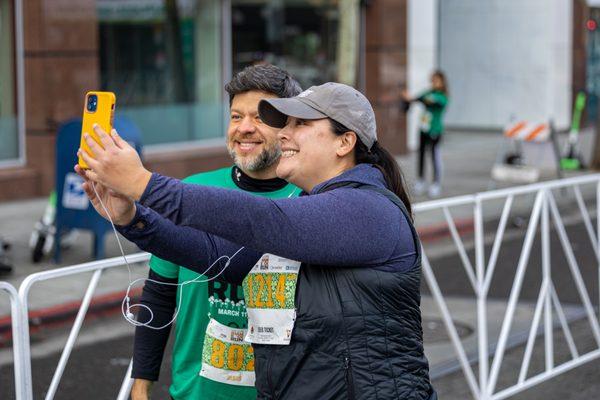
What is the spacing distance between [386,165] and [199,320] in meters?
0.88

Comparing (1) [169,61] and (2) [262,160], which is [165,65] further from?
(2) [262,160]

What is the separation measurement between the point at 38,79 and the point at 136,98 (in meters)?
2.31

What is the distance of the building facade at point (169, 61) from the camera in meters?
15.2

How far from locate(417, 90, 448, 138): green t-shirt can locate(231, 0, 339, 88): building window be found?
3.46 m

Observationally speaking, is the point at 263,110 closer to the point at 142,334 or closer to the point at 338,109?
the point at 338,109

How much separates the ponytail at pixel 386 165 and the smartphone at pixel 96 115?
751mm

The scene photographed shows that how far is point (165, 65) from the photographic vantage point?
58.8ft

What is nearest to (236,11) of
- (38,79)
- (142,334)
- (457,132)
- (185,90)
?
(185,90)

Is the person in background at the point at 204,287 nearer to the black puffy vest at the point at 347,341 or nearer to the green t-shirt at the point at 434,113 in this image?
the black puffy vest at the point at 347,341

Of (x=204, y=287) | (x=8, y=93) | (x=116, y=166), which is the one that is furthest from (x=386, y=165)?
(x=8, y=93)

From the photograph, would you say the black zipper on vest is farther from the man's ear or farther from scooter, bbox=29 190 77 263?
scooter, bbox=29 190 77 263

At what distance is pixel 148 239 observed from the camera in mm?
3074

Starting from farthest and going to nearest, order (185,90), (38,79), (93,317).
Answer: (185,90) → (38,79) → (93,317)

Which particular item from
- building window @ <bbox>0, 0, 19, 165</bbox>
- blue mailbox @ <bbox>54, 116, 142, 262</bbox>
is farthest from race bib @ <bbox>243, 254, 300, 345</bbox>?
building window @ <bbox>0, 0, 19, 165</bbox>
